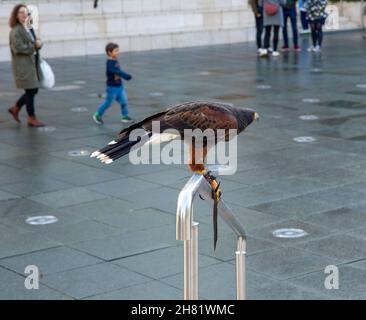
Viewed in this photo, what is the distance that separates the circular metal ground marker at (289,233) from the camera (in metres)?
6.99

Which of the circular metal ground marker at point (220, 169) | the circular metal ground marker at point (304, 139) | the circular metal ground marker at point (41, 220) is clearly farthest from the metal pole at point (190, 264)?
the circular metal ground marker at point (304, 139)

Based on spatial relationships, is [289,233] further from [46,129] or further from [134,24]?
[134,24]

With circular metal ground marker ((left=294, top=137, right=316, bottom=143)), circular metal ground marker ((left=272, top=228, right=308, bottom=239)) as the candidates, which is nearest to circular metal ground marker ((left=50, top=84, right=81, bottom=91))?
circular metal ground marker ((left=294, top=137, right=316, bottom=143))

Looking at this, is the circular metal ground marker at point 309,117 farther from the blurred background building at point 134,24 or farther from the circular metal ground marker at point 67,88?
the blurred background building at point 134,24

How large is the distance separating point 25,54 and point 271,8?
1010 cm

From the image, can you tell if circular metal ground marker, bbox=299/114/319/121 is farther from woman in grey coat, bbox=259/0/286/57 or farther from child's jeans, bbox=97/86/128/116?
woman in grey coat, bbox=259/0/286/57

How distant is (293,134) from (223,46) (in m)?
14.3

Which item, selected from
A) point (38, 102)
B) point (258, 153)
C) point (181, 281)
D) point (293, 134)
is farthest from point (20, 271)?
point (38, 102)

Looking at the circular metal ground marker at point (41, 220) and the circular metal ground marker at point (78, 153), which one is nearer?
the circular metal ground marker at point (41, 220)

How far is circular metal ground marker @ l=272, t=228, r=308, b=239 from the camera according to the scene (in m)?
6.99

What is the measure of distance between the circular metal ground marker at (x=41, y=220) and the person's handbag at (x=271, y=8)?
14371 mm

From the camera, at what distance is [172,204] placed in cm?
807

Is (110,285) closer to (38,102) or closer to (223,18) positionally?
(38,102)
